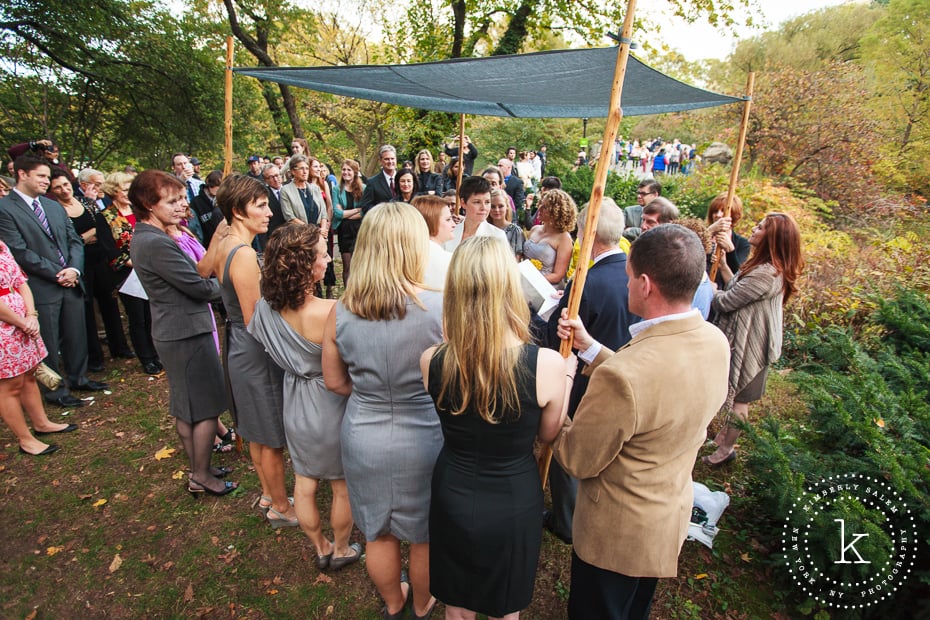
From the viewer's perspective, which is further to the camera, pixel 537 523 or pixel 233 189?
pixel 233 189

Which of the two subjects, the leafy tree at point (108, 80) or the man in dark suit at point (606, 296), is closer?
the man in dark suit at point (606, 296)

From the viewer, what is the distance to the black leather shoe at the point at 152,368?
18.3 ft

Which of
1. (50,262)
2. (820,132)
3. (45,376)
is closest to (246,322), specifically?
(45,376)

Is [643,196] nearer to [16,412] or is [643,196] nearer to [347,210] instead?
[347,210]

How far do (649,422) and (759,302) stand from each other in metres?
2.48

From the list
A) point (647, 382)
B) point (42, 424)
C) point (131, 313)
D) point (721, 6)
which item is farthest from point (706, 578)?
point (721, 6)

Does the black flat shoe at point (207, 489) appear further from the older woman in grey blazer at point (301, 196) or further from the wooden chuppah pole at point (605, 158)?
the older woman in grey blazer at point (301, 196)

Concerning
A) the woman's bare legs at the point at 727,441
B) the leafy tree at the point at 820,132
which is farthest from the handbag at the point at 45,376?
the leafy tree at the point at 820,132

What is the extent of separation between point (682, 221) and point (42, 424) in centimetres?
592

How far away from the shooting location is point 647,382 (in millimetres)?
1664

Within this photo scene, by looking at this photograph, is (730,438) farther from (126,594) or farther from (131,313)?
(131,313)

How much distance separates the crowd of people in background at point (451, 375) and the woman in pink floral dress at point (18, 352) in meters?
0.02

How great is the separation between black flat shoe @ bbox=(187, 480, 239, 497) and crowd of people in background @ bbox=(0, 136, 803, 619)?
2cm

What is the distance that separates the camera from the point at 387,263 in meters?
2.11
